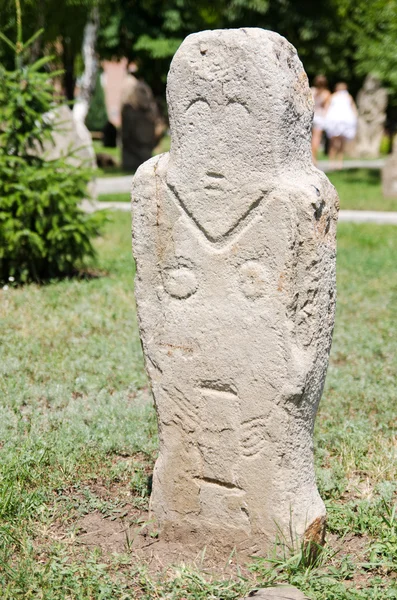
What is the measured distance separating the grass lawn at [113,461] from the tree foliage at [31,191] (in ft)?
2.11

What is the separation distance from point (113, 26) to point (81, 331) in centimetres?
1816

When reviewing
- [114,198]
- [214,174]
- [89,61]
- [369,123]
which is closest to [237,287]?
[214,174]

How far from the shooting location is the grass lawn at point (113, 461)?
295cm

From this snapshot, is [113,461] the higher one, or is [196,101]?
[196,101]

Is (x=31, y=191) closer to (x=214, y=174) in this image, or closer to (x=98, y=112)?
(x=214, y=174)

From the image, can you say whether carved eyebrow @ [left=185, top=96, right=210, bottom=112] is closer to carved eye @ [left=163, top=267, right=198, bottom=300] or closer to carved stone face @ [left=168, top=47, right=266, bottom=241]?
carved stone face @ [left=168, top=47, right=266, bottom=241]

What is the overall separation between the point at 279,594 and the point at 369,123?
87.6 feet

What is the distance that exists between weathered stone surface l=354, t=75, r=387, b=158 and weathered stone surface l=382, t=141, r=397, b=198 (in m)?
13.5

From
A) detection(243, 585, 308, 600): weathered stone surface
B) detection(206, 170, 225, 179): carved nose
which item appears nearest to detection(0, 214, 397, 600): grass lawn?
detection(243, 585, 308, 600): weathered stone surface

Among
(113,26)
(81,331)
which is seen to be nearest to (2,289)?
(81,331)

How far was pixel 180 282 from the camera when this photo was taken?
10.1 ft

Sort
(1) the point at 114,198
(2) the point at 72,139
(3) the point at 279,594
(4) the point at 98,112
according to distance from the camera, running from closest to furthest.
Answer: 1. (3) the point at 279,594
2. (2) the point at 72,139
3. (1) the point at 114,198
4. (4) the point at 98,112

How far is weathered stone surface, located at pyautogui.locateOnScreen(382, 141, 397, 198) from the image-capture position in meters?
13.6

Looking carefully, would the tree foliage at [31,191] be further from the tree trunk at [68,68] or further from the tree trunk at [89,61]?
the tree trunk at [68,68]
